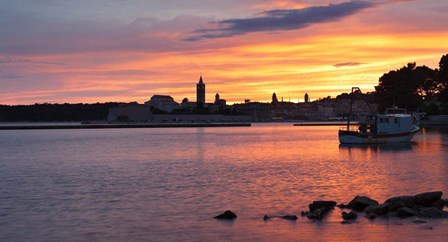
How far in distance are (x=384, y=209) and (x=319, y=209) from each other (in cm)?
224

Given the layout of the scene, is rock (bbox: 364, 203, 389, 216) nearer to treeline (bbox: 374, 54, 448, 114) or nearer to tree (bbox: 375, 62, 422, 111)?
treeline (bbox: 374, 54, 448, 114)

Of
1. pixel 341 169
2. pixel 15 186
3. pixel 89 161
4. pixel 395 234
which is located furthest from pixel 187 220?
pixel 89 161

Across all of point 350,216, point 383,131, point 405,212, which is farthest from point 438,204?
point 383,131

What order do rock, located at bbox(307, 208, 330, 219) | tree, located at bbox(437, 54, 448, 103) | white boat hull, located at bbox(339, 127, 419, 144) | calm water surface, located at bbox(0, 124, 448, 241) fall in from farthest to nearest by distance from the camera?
tree, located at bbox(437, 54, 448, 103), white boat hull, located at bbox(339, 127, 419, 144), rock, located at bbox(307, 208, 330, 219), calm water surface, located at bbox(0, 124, 448, 241)

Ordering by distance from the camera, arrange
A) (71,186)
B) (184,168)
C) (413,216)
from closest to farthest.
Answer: (413,216) < (71,186) < (184,168)

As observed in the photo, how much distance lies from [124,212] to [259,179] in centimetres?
1222

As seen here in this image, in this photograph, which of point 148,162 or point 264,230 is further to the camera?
point 148,162

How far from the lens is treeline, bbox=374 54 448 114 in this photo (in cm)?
13138

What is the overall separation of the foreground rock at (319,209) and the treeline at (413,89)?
111011 mm

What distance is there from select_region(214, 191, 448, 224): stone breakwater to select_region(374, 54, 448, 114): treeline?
4343 inches

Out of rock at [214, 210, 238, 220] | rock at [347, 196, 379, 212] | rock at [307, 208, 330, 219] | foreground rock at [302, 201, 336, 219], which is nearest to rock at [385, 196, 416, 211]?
rock at [347, 196, 379, 212]

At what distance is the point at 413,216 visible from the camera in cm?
1959

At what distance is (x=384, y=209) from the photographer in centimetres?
1997

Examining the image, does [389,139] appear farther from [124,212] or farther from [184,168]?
[124,212]
